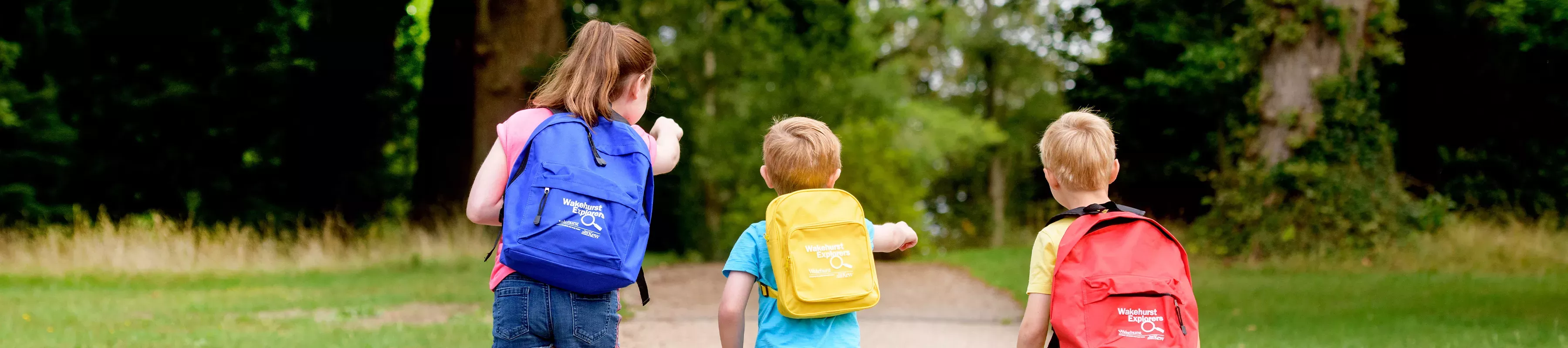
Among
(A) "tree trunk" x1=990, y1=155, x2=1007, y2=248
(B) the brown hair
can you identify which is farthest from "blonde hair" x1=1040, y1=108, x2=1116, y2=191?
(A) "tree trunk" x1=990, y1=155, x2=1007, y2=248

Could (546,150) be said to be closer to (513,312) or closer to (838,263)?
(513,312)

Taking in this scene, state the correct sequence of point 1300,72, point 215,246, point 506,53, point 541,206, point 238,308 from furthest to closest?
point 1300,72
point 215,246
point 506,53
point 238,308
point 541,206

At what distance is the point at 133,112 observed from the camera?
1680 cm

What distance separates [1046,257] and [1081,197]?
8.0 inches

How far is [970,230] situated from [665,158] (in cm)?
3439

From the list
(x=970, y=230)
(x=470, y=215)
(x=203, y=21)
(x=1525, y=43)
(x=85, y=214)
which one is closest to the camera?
(x=470, y=215)

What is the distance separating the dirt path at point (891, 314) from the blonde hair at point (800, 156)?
3787 millimetres

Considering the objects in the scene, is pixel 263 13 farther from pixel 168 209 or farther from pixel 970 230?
pixel 970 230

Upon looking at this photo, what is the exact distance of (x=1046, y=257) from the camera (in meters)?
2.84

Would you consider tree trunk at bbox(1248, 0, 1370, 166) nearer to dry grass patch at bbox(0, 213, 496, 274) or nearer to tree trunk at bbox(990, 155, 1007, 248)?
dry grass patch at bbox(0, 213, 496, 274)

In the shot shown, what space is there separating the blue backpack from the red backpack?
101cm

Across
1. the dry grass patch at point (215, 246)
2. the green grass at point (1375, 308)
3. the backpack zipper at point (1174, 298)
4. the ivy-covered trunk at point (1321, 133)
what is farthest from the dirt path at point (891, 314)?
the backpack zipper at point (1174, 298)

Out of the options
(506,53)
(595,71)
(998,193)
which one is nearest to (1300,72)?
(506,53)

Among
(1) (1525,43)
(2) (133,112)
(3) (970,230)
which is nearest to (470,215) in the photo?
(1) (1525,43)
